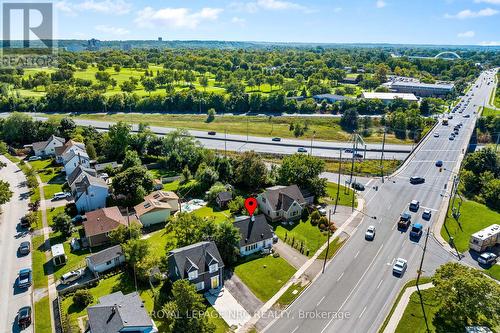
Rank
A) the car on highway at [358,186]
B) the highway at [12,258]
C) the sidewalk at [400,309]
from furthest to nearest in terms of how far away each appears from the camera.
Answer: the car on highway at [358,186]
the highway at [12,258]
the sidewalk at [400,309]

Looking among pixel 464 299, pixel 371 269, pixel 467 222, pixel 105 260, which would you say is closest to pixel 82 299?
pixel 105 260

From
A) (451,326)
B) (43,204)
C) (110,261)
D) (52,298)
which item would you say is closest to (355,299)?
(451,326)

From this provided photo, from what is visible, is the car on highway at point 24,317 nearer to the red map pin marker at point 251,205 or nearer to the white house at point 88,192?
the white house at point 88,192

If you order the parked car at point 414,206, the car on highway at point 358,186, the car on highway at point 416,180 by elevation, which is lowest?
the parked car at point 414,206

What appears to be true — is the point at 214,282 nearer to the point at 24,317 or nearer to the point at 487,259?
the point at 24,317

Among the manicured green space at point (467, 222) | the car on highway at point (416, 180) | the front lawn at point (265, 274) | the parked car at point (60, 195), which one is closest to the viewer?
the front lawn at point (265, 274)

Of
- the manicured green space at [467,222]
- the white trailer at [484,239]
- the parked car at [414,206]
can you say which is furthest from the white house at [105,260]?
the white trailer at [484,239]

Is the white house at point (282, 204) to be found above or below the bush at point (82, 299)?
above
